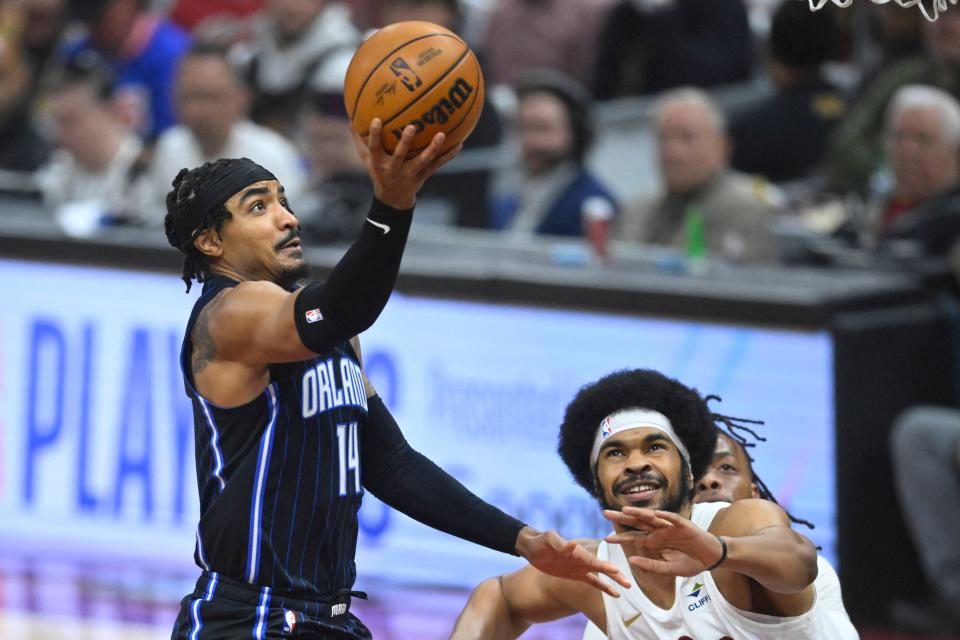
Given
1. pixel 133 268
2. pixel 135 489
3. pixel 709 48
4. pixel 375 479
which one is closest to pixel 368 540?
pixel 135 489

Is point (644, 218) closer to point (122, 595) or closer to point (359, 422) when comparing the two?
point (122, 595)

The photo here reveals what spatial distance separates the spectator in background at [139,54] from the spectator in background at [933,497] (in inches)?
228

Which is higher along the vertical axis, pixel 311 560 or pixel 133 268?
pixel 133 268

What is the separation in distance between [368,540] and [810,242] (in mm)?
2627

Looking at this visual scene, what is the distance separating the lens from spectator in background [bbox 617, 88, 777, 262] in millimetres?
8672

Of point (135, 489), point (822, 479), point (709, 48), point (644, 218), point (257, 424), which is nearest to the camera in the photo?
point (257, 424)

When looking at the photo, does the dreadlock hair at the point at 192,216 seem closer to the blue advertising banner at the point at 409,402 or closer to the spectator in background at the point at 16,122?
the blue advertising banner at the point at 409,402

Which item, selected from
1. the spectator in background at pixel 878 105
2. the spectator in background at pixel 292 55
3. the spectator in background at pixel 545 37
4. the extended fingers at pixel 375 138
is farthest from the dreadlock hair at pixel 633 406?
the spectator in background at pixel 545 37

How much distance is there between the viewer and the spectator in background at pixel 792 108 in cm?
977

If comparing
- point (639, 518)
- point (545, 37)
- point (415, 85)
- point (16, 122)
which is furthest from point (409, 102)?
point (16, 122)

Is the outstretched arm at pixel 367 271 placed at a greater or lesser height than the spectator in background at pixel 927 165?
lesser

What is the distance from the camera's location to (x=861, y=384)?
7844 millimetres

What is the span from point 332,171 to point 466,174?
1.03 meters

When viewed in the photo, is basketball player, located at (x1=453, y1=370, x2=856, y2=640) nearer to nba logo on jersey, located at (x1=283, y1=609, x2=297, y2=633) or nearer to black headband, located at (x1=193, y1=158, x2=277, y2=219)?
nba logo on jersey, located at (x1=283, y1=609, x2=297, y2=633)
